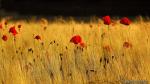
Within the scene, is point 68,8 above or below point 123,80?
above

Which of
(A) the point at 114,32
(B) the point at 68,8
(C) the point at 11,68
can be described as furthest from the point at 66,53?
(B) the point at 68,8

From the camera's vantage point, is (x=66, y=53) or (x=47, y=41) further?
(x=47, y=41)

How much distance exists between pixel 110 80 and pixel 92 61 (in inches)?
16.9

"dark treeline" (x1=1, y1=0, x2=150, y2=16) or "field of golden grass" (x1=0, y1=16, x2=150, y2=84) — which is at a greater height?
"dark treeline" (x1=1, y1=0, x2=150, y2=16)

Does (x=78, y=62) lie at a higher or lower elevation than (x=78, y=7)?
lower

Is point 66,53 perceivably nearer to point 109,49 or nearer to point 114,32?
point 109,49

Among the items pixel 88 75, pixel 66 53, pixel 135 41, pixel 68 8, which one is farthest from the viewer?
pixel 68 8

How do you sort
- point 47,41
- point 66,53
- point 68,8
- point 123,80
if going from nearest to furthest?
point 123,80
point 66,53
point 47,41
point 68,8

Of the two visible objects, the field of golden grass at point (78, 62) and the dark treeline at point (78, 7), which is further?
the dark treeline at point (78, 7)

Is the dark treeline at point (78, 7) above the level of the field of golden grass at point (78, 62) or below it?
above

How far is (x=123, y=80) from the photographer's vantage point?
4.23 meters

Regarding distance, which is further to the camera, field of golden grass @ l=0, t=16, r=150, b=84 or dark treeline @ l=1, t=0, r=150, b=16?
dark treeline @ l=1, t=0, r=150, b=16

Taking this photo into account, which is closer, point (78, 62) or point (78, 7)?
point (78, 62)

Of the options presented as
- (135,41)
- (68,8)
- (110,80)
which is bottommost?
(110,80)
